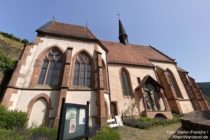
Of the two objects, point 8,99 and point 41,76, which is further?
point 41,76

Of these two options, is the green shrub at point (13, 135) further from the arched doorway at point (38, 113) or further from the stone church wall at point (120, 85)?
the stone church wall at point (120, 85)

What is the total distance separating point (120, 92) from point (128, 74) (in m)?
3.27

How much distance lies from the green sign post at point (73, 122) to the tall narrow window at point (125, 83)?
41.5ft

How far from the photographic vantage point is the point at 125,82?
1734 cm

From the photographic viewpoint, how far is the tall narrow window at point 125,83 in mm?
16578

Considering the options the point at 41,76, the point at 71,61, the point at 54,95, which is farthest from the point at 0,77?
the point at 71,61

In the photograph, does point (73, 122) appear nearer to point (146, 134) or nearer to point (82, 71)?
point (146, 134)

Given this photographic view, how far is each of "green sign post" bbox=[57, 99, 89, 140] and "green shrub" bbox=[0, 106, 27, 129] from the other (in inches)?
276

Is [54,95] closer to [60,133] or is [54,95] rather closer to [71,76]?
[71,76]

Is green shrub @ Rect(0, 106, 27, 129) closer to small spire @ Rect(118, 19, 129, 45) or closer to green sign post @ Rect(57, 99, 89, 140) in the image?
green sign post @ Rect(57, 99, 89, 140)

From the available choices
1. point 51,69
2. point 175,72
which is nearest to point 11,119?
point 51,69

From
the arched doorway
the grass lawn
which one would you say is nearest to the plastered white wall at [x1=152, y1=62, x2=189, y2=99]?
the grass lawn

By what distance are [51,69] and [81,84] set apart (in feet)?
11.2

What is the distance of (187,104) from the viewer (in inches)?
768
